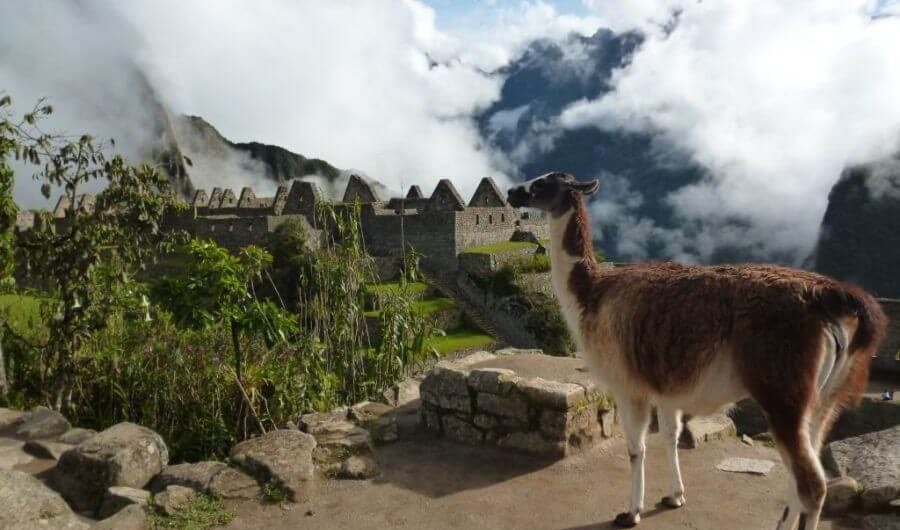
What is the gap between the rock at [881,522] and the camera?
146 inches

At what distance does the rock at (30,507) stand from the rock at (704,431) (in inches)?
176

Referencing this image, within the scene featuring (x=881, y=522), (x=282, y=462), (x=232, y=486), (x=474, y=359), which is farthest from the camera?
(x=474, y=359)

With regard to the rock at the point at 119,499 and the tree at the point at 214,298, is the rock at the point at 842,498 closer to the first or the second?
the rock at the point at 119,499

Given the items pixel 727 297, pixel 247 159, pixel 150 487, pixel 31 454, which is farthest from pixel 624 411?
pixel 247 159

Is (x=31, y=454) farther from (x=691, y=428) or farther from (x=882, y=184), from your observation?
(x=882, y=184)

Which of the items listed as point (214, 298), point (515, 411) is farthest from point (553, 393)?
point (214, 298)

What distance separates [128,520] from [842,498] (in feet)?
14.6

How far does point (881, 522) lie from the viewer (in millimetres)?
3768

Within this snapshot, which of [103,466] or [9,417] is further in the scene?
[9,417]

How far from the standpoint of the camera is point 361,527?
4.11m

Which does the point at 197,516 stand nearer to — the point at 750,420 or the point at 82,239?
the point at 82,239

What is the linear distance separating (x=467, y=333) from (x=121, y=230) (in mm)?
15437

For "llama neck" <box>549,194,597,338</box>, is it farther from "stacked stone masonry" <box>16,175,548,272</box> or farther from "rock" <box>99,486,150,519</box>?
"stacked stone masonry" <box>16,175,548,272</box>

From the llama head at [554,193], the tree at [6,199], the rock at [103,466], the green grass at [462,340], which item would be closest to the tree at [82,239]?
the tree at [6,199]
